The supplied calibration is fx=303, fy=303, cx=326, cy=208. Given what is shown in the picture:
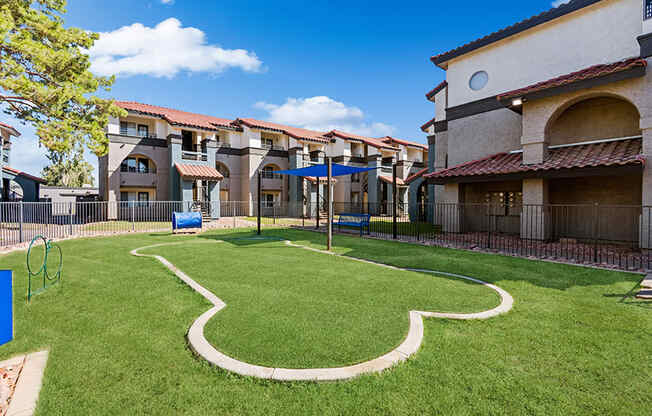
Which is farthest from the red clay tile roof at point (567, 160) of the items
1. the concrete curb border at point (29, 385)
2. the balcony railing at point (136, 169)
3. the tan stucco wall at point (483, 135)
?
the balcony railing at point (136, 169)

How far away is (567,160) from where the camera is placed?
11.5 meters

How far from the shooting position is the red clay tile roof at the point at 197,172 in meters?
22.8

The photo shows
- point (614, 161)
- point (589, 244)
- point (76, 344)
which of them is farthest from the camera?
point (589, 244)

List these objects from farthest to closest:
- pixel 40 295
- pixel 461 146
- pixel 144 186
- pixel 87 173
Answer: pixel 87 173, pixel 144 186, pixel 461 146, pixel 40 295

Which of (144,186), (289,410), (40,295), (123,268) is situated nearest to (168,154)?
(144,186)

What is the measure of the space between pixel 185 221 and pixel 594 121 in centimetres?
1903

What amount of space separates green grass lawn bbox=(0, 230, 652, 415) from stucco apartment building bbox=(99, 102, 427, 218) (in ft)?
45.7

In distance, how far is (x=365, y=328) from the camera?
13.4 ft

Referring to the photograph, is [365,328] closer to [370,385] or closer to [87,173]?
[370,385]

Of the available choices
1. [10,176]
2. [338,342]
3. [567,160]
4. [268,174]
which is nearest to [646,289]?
[338,342]

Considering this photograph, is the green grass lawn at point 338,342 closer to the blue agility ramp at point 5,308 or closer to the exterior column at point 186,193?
the blue agility ramp at point 5,308

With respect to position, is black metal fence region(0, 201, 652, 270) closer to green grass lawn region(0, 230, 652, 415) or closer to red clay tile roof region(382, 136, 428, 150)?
green grass lawn region(0, 230, 652, 415)

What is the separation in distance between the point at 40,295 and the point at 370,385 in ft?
20.5

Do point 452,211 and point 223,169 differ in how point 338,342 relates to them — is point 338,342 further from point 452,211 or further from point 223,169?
point 223,169
